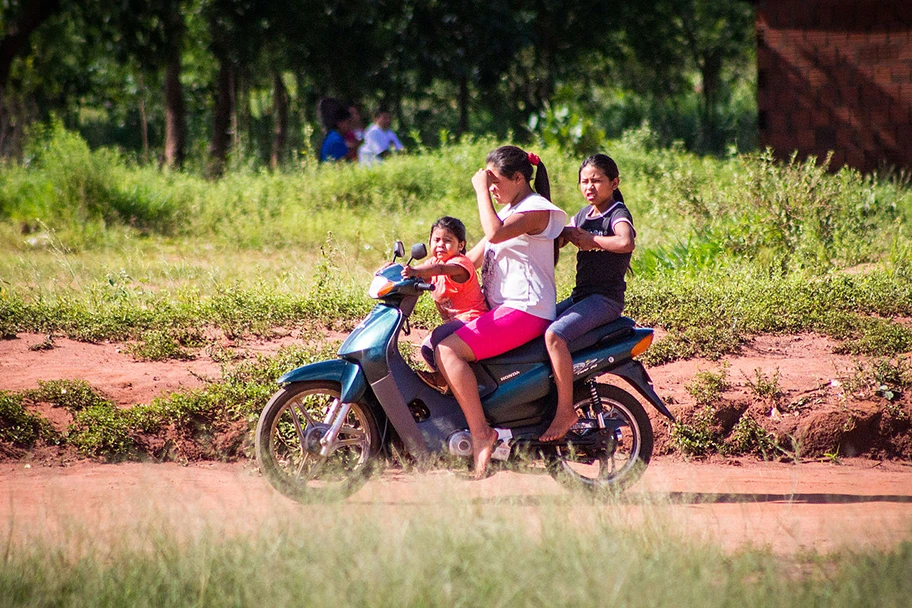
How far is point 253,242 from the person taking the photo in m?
11.8

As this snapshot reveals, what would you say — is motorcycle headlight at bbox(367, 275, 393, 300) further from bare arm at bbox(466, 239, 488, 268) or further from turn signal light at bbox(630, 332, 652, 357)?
turn signal light at bbox(630, 332, 652, 357)

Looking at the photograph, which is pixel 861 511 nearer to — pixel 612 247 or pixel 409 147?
pixel 612 247

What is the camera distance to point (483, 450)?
4.95m

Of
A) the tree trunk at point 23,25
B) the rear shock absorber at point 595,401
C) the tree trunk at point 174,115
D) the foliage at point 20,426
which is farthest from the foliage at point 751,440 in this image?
the tree trunk at point 23,25

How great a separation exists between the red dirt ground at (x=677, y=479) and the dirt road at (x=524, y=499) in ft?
0.03

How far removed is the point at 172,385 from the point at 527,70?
18.3 meters

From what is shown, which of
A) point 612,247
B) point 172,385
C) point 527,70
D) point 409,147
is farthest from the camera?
point 527,70

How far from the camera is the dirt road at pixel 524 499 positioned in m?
4.12

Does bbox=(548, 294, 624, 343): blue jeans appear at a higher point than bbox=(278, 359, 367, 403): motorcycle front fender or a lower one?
higher

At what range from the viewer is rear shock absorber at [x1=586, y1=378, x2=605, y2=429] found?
521 cm

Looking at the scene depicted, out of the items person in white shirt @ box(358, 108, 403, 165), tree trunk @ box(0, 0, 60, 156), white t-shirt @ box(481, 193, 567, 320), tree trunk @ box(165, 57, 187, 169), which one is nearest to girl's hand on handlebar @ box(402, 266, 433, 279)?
white t-shirt @ box(481, 193, 567, 320)

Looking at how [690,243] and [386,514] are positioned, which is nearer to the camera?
[386,514]

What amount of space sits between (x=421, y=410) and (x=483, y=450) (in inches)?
14.9

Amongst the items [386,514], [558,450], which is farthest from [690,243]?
[386,514]
